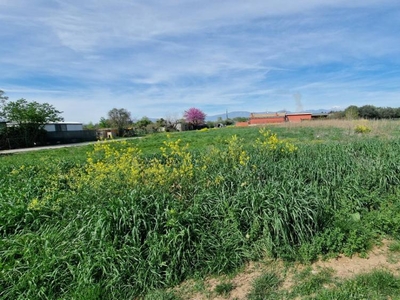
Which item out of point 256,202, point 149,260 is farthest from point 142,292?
point 256,202

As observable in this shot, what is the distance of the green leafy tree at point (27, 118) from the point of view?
2606 centimetres

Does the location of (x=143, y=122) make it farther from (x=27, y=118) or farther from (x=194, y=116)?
(x=27, y=118)

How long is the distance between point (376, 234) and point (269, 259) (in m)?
1.56

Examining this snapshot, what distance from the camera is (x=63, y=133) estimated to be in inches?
1219

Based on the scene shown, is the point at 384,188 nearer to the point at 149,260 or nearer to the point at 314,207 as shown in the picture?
the point at 314,207

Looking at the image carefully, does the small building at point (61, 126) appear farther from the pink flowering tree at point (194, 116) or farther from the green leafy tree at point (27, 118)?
the pink flowering tree at point (194, 116)

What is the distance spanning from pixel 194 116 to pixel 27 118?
37548 millimetres

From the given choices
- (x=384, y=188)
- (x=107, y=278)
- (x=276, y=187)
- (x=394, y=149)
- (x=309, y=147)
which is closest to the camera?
(x=107, y=278)

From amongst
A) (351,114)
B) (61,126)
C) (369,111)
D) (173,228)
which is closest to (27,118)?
(61,126)

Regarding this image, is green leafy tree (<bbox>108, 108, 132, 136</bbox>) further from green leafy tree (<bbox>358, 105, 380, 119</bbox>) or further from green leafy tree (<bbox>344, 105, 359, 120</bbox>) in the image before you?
green leafy tree (<bbox>358, 105, 380, 119</bbox>)

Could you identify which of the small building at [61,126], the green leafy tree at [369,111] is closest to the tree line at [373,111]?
the green leafy tree at [369,111]

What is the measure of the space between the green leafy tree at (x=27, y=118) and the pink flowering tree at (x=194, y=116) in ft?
113

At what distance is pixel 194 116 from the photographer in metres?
59.2

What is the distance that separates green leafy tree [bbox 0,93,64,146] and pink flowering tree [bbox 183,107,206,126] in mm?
34387
